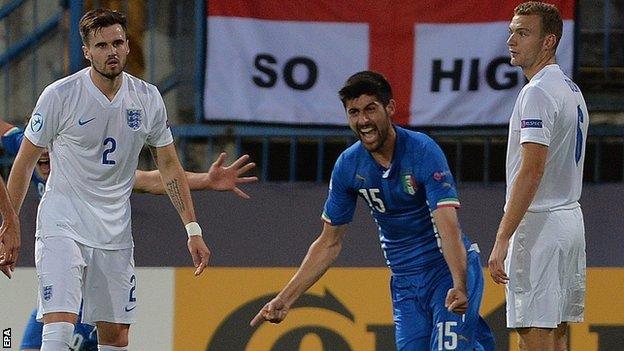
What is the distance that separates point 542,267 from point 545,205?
11.2 inches

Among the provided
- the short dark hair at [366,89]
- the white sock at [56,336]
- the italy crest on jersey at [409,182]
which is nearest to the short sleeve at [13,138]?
the white sock at [56,336]

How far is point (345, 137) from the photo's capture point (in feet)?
31.4

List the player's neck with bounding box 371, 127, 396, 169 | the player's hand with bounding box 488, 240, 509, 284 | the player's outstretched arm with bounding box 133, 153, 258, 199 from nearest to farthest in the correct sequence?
the player's hand with bounding box 488, 240, 509, 284
the player's neck with bounding box 371, 127, 396, 169
the player's outstretched arm with bounding box 133, 153, 258, 199

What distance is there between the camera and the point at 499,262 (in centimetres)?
674

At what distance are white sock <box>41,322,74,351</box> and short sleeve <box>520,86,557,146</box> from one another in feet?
7.53

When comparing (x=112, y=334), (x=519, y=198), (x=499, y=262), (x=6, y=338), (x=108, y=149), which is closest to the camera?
(x=499, y=262)

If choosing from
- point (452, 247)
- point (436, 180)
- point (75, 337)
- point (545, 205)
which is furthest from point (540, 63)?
point (75, 337)

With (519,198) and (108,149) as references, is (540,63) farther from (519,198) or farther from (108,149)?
(108,149)

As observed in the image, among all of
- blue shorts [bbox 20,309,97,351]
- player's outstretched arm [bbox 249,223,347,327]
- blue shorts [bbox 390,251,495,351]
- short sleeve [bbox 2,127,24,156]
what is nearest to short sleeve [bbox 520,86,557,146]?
blue shorts [bbox 390,251,495,351]

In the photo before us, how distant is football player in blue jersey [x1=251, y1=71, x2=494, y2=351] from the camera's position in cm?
681

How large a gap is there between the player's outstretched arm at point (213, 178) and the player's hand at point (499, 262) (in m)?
1.77

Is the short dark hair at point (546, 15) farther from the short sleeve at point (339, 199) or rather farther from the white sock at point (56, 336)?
the white sock at point (56, 336)

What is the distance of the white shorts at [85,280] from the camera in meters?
7.34

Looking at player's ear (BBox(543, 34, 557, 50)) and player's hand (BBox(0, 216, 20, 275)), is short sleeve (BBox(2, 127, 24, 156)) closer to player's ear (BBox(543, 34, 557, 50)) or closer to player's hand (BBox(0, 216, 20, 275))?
player's hand (BBox(0, 216, 20, 275))
